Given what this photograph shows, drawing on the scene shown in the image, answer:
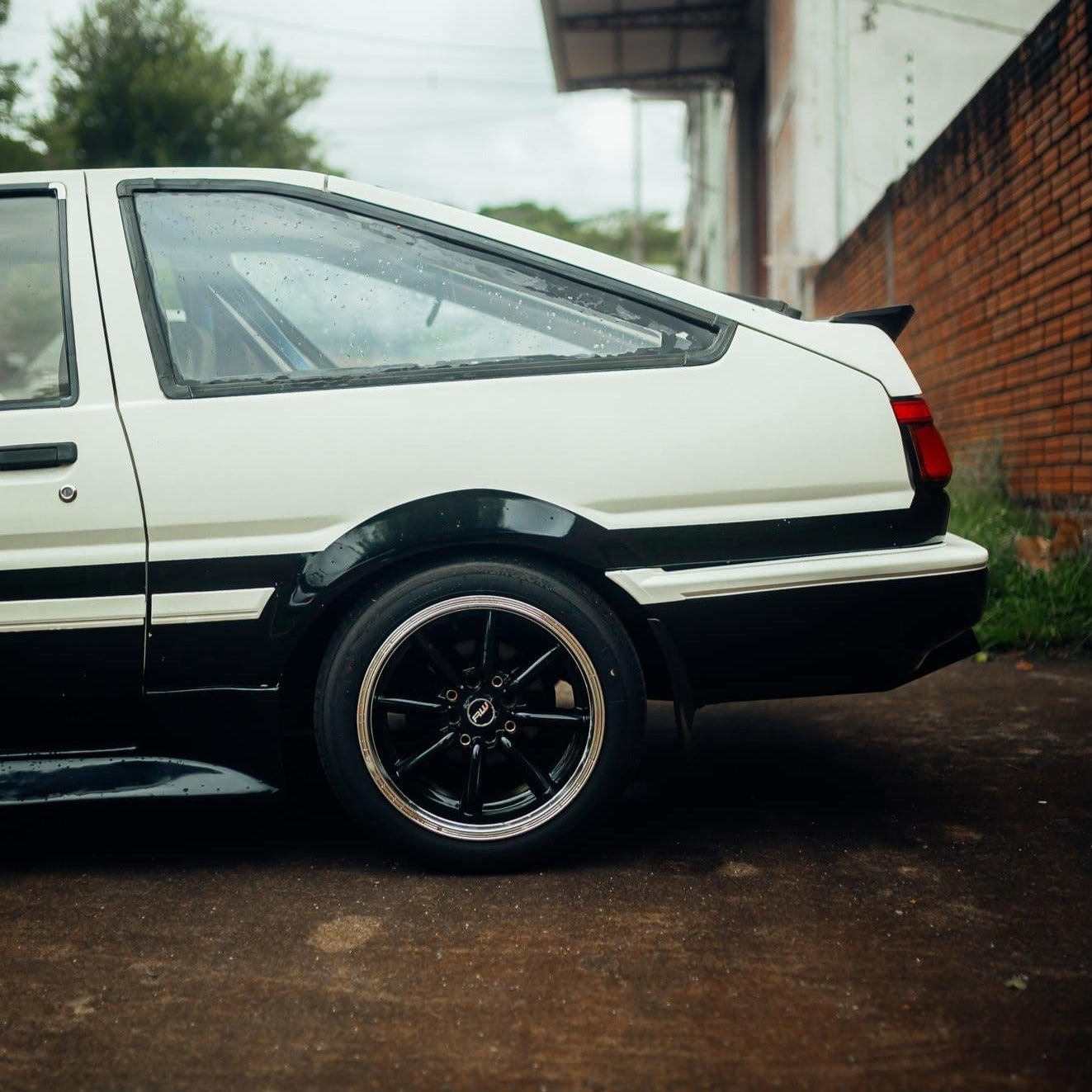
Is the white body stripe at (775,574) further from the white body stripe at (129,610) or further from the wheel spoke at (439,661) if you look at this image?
the white body stripe at (129,610)

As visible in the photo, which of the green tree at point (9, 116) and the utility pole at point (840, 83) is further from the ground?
the green tree at point (9, 116)

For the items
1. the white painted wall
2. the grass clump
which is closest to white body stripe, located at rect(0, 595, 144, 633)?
the grass clump

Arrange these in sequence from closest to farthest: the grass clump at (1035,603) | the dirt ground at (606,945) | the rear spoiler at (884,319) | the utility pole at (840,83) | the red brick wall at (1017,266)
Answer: the dirt ground at (606,945) → the rear spoiler at (884,319) → the grass clump at (1035,603) → the red brick wall at (1017,266) → the utility pole at (840,83)

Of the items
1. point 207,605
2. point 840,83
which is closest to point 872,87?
point 840,83

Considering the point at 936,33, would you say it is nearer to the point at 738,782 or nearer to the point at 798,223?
the point at 798,223

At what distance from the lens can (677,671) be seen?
9.20ft

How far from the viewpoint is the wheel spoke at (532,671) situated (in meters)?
2.79

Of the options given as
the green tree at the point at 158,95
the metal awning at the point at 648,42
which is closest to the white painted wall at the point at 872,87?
the metal awning at the point at 648,42

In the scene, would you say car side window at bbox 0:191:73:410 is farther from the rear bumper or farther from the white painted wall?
the white painted wall

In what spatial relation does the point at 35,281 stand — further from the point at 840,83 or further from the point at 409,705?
the point at 840,83

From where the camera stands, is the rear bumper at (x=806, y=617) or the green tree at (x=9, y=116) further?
the green tree at (x=9, y=116)

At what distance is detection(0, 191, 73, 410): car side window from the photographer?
2.89 m

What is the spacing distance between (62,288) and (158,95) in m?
30.0

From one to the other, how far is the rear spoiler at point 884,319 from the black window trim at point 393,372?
37cm
